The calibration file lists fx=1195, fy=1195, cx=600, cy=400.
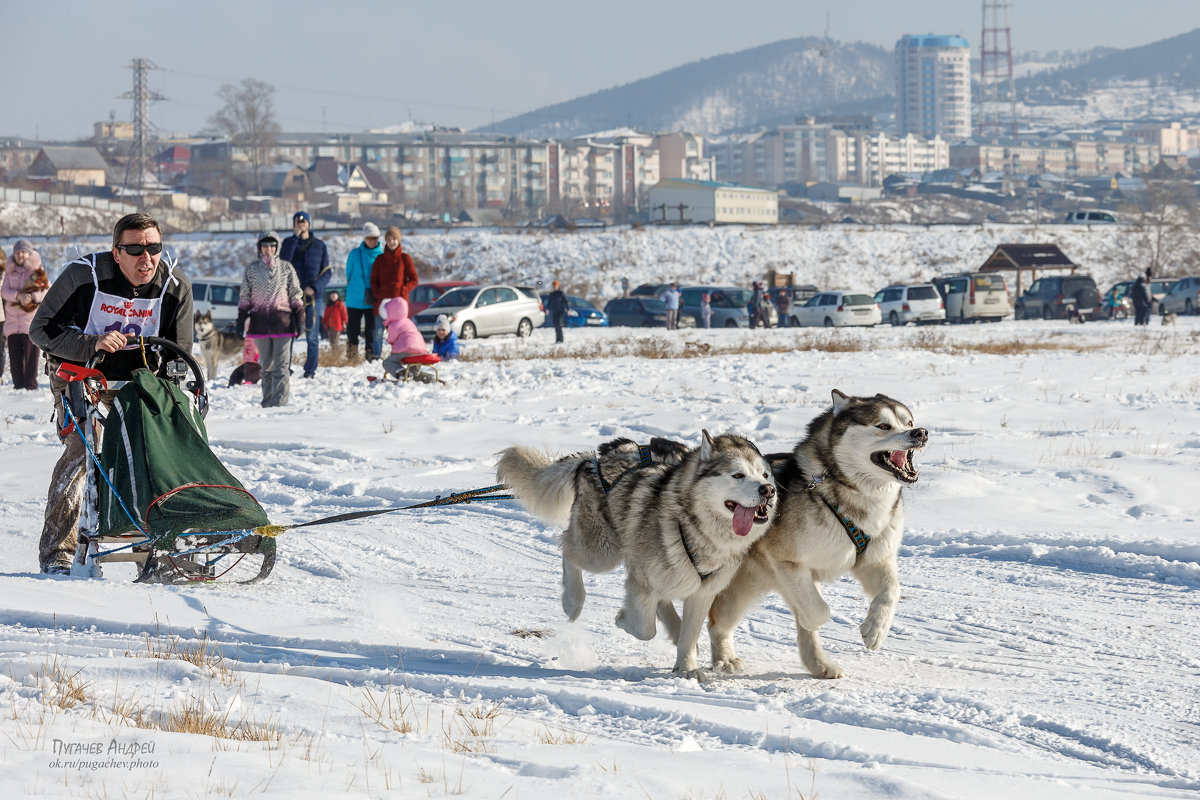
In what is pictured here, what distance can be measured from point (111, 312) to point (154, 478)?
32.1 inches

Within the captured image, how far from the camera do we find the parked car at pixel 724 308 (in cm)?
3588

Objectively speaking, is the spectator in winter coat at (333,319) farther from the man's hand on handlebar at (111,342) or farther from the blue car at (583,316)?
the man's hand on handlebar at (111,342)

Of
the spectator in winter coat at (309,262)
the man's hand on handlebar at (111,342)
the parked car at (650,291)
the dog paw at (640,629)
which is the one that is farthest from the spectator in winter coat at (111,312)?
the parked car at (650,291)

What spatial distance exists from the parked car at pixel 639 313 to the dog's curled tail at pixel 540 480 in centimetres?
2884

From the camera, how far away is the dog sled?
5.25 m

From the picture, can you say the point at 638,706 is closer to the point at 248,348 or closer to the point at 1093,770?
the point at 1093,770

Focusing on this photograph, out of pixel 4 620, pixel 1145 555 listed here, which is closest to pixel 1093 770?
pixel 1145 555

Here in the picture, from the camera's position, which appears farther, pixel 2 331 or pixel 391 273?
pixel 391 273

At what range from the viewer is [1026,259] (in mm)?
47219

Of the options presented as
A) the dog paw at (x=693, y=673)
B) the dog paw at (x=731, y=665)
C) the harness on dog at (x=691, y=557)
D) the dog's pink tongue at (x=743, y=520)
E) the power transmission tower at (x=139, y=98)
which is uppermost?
the power transmission tower at (x=139, y=98)

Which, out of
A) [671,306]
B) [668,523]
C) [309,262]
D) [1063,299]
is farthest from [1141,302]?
[668,523]

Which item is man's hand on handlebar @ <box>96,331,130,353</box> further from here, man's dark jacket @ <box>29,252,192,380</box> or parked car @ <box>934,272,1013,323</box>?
parked car @ <box>934,272,1013,323</box>

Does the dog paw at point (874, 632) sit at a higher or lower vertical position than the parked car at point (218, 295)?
lower

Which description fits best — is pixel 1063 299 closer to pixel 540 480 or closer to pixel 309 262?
pixel 309 262
